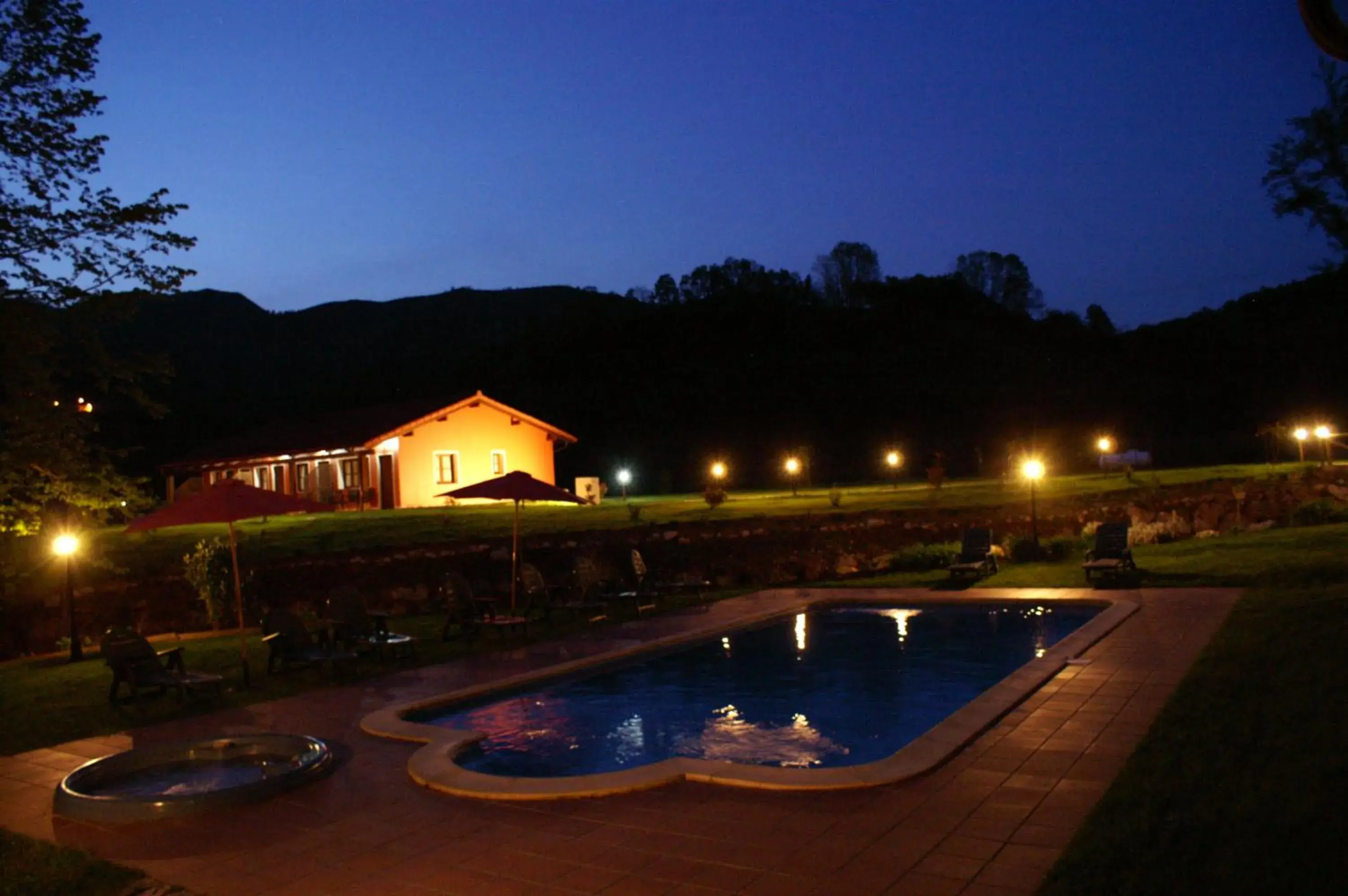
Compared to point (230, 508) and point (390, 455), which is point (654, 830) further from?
point (390, 455)

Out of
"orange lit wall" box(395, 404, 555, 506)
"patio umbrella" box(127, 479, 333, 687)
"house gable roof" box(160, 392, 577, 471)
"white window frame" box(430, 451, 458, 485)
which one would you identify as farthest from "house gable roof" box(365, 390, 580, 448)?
"patio umbrella" box(127, 479, 333, 687)

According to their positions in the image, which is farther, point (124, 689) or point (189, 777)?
point (124, 689)

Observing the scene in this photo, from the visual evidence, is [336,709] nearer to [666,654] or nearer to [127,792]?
[127,792]

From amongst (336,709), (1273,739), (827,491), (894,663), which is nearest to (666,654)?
(894,663)

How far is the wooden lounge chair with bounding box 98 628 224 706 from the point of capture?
9.20m

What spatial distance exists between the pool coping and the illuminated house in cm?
2305

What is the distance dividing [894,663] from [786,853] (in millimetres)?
6895

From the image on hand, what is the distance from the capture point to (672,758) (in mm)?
7418

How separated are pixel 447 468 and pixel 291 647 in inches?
957

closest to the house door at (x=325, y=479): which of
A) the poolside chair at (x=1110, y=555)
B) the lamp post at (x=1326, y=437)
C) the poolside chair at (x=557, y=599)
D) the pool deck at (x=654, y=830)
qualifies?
the poolside chair at (x=557, y=599)

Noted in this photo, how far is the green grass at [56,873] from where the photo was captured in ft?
16.1

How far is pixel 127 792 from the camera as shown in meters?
6.92

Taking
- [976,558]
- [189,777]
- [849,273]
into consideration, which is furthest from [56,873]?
[849,273]

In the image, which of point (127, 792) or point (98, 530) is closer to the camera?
point (127, 792)
